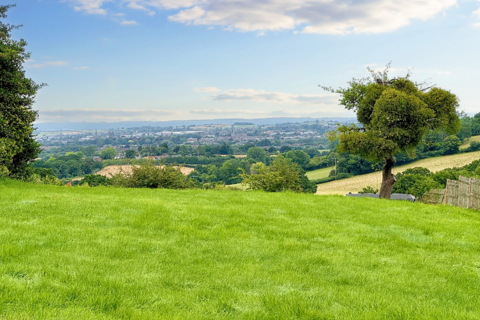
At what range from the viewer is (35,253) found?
6.21 metres

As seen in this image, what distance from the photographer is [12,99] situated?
17.1 metres

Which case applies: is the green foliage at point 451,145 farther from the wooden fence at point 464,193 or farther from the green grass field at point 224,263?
the green grass field at point 224,263

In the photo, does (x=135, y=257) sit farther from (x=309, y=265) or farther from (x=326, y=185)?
(x=326, y=185)

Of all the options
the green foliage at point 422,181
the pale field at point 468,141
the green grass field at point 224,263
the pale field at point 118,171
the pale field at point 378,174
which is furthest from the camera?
the pale field at point 468,141

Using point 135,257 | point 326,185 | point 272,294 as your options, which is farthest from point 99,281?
point 326,185

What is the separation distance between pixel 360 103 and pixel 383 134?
355cm

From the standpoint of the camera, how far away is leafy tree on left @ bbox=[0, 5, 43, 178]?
16062mm

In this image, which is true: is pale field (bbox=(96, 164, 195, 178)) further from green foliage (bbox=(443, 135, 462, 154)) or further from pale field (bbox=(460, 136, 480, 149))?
pale field (bbox=(460, 136, 480, 149))

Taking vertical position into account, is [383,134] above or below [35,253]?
above

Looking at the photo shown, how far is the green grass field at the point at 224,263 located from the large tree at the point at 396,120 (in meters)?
11.3

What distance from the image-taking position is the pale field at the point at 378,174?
73.3 meters

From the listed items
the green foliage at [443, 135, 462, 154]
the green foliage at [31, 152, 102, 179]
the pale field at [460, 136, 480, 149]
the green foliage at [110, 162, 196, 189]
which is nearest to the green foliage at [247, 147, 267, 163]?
the green foliage at [31, 152, 102, 179]

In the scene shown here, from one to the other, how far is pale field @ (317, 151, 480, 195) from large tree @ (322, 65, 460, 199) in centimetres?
4861

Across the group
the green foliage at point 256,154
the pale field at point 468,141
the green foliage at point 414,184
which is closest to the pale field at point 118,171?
the green foliage at point 414,184
